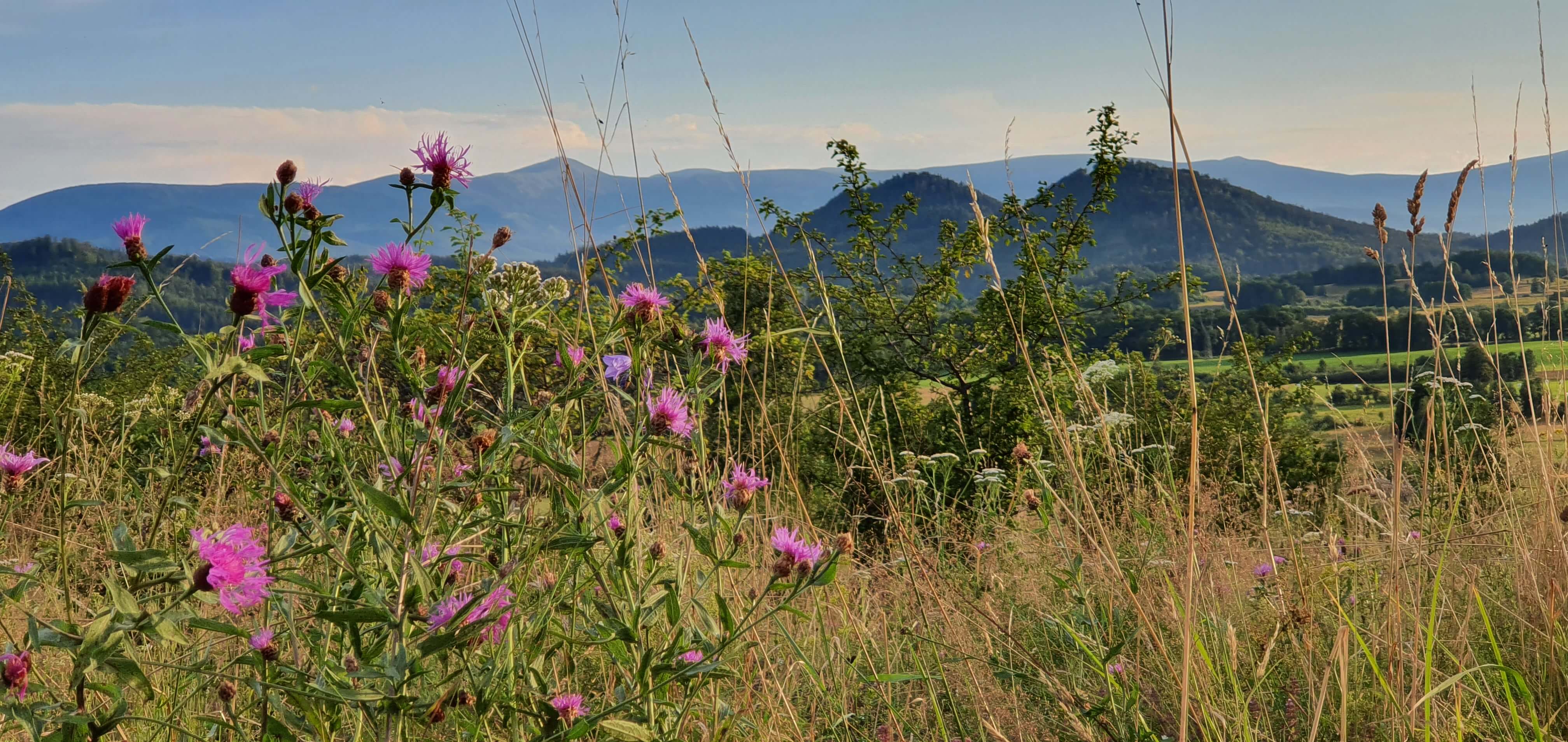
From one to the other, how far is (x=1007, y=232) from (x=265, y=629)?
488 cm

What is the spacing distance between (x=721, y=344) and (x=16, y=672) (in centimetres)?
75

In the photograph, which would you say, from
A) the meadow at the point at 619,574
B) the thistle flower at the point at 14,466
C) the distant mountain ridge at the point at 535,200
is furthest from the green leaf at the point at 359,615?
the distant mountain ridge at the point at 535,200

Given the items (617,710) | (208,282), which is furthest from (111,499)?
(208,282)

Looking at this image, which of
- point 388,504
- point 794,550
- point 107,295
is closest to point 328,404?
point 388,504

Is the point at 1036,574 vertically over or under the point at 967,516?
over

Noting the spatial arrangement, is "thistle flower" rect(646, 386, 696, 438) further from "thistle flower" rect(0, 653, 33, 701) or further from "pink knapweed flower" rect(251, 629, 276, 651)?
"thistle flower" rect(0, 653, 33, 701)

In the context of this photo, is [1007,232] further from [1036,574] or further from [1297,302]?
[1297,302]

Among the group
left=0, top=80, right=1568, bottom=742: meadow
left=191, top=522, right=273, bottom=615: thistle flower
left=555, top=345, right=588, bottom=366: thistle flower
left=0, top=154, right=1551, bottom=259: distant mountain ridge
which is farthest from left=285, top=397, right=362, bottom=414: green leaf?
left=0, top=154, right=1551, bottom=259: distant mountain ridge

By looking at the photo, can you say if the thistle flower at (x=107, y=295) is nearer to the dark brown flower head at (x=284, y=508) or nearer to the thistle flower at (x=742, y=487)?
the dark brown flower head at (x=284, y=508)

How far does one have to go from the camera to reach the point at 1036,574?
2.30 m

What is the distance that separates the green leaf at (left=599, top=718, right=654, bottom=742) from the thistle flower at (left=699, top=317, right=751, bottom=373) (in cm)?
41

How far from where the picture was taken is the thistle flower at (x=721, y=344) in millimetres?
1116

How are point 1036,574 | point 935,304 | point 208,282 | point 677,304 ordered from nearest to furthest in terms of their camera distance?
1. point 1036,574
2. point 935,304
3. point 677,304
4. point 208,282

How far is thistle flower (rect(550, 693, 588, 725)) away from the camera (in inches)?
37.8
